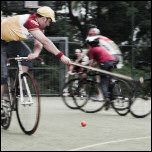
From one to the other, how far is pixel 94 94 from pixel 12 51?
5.96 metres

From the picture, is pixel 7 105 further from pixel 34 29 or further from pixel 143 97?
pixel 34 29

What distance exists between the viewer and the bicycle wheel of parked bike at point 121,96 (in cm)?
782

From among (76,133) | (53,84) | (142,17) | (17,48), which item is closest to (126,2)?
(142,17)

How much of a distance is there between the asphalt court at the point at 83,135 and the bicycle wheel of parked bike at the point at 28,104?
139 mm

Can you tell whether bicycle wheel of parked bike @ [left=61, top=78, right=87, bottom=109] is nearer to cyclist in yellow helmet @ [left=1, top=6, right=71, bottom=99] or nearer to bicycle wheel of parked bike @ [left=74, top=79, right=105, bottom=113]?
bicycle wheel of parked bike @ [left=74, top=79, right=105, bottom=113]

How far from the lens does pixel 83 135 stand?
5336 mm

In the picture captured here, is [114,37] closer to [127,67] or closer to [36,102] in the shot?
[127,67]

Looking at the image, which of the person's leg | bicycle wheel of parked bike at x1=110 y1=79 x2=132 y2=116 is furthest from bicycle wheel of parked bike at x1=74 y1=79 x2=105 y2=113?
the person's leg

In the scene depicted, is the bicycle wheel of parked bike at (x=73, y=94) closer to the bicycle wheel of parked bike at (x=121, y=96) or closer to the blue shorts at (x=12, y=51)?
the bicycle wheel of parked bike at (x=121, y=96)

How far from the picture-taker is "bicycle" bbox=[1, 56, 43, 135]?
4325mm

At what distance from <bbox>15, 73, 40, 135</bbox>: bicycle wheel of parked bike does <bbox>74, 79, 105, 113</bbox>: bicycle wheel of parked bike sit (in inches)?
130

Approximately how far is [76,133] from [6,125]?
0.83 metres

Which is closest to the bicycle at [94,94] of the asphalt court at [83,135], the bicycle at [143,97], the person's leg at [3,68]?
the bicycle at [143,97]

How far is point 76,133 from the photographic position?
5.53 m
